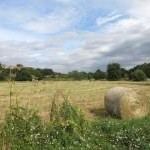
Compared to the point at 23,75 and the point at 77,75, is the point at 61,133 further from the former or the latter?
the point at 77,75

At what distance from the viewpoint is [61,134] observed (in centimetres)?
912

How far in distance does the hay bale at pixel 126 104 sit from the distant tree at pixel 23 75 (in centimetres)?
623

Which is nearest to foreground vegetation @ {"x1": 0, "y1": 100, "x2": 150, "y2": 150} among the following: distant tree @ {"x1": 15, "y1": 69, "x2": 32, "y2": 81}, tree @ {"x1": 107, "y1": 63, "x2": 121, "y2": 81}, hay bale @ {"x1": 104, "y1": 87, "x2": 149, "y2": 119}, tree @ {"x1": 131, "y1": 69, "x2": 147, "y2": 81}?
distant tree @ {"x1": 15, "y1": 69, "x2": 32, "y2": 81}

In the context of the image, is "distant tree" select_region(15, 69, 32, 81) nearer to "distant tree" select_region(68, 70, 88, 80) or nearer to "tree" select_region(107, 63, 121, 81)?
"distant tree" select_region(68, 70, 88, 80)

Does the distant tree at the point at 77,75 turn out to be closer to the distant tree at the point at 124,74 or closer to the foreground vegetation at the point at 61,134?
the foreground vegetation at the point at 61,134

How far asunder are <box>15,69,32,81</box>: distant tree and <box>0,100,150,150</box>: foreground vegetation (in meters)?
0.64

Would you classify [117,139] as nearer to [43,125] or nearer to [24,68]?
[43,125]

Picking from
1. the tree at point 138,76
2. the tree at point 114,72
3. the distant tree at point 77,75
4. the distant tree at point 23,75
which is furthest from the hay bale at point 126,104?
the tree at point 138,76

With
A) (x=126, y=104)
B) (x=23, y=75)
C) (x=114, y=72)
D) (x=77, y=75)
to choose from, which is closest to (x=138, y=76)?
(x=114, y=72)

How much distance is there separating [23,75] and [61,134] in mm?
1556

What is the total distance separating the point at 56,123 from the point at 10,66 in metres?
2.26

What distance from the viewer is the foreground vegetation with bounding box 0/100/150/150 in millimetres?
8336

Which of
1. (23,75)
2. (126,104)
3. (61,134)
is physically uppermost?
(23,75)

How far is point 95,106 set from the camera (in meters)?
17.5
